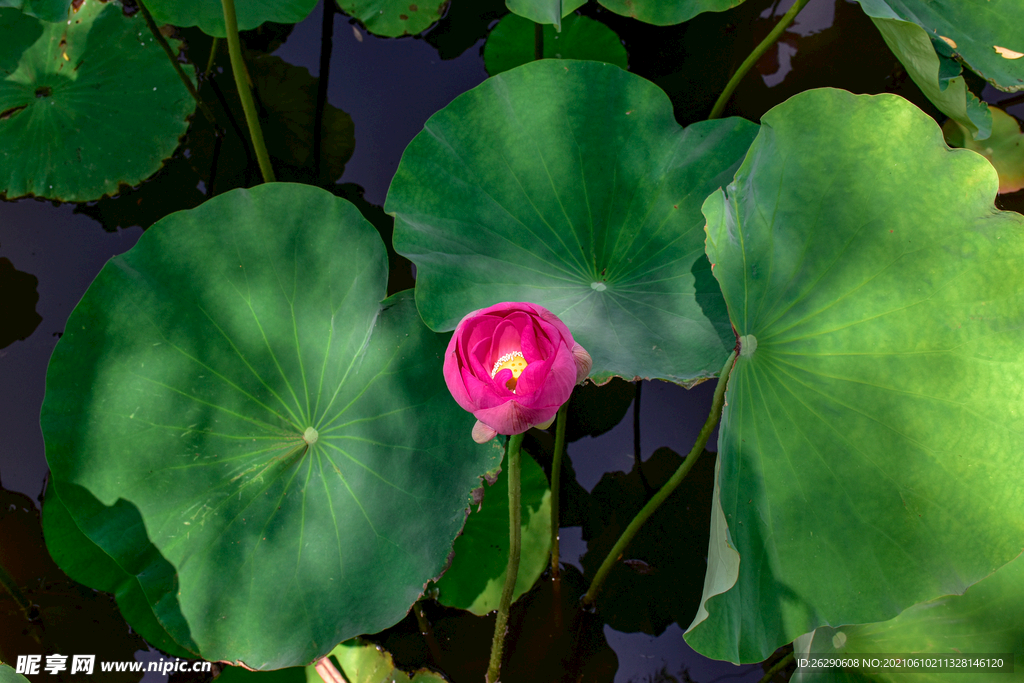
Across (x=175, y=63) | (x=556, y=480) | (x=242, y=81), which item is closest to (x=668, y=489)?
(x=556, y=480)

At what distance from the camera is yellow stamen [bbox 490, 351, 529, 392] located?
83 centimetres

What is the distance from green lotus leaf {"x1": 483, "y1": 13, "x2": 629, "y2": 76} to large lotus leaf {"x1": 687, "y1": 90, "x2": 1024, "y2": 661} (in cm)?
79

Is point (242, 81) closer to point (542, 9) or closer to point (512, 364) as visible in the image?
point (542, 9)

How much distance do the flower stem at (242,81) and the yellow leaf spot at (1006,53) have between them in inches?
63.4

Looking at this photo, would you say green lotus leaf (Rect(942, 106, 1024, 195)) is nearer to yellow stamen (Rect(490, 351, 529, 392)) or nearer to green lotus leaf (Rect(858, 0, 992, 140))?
green lotus leaf (Rect(858, 0, 992, 140))

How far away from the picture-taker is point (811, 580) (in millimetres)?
1023

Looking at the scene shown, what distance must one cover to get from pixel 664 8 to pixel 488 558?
132cm

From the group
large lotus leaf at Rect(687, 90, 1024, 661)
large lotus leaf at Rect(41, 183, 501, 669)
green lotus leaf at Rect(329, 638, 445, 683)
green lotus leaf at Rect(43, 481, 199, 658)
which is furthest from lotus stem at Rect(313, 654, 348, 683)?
large lotus leaf at Rect(687, 90, 1024, 661)

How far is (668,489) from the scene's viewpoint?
46.7 inches

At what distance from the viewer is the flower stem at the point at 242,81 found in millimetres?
1324

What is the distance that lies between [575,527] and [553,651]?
285 millimetres

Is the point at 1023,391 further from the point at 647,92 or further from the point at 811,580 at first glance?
the point at 647,92

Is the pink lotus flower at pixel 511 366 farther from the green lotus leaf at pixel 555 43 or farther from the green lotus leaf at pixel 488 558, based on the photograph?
the green lotus leaf at pixel 555 43

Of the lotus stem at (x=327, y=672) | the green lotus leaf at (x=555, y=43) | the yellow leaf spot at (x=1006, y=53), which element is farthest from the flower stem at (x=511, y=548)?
the yellow leaf spot at (x=1006, y=53)
